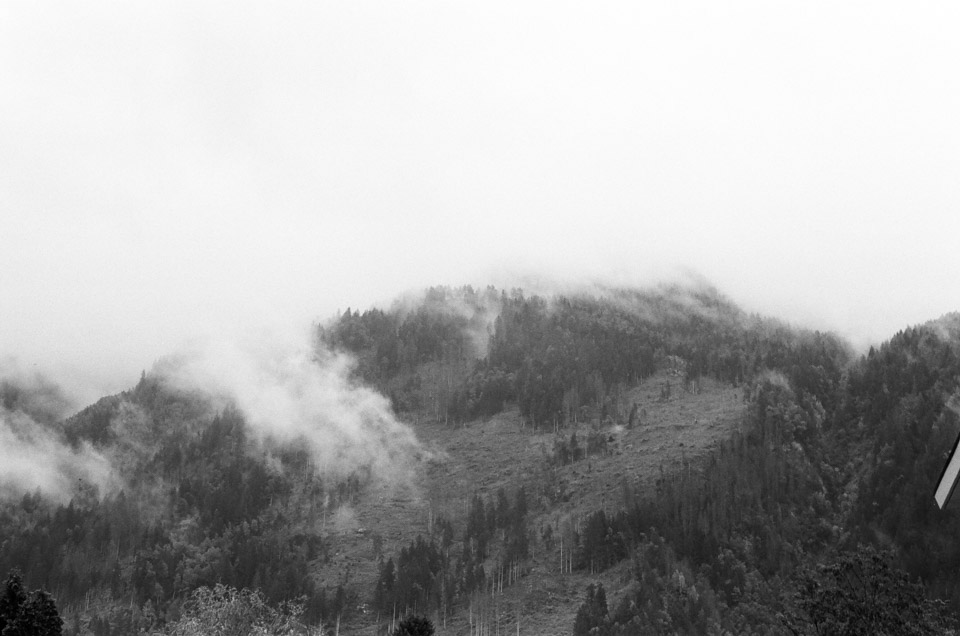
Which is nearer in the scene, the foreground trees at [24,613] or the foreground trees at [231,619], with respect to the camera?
the foreground trees at [231,619]

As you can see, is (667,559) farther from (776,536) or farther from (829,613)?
(829,613)

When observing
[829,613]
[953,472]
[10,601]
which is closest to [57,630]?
[10,601]

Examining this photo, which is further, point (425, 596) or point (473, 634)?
point (425, 596)

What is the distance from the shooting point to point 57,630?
7612cm

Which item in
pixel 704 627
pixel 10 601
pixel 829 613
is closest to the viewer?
pixel 829 613

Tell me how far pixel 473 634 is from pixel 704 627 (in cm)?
4890

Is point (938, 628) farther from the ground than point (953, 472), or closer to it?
closer to it

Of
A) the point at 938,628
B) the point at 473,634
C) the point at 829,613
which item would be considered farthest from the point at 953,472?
the point at 473,634

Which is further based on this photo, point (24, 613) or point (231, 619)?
point (24, 613)

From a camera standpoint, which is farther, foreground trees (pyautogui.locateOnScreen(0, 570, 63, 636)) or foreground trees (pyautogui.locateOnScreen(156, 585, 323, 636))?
foreground trees (pyautogui.locateOnScreen(0, 570, 63, 636))

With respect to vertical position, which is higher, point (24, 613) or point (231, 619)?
point (24, 613)

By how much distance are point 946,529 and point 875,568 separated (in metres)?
149

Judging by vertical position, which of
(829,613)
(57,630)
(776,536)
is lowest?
(776,536)

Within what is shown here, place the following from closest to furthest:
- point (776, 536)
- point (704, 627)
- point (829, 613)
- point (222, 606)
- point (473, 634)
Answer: point (829, 613) < point (222, 606) < point (704, 627) < point (473, 634) < point (776, 536)
